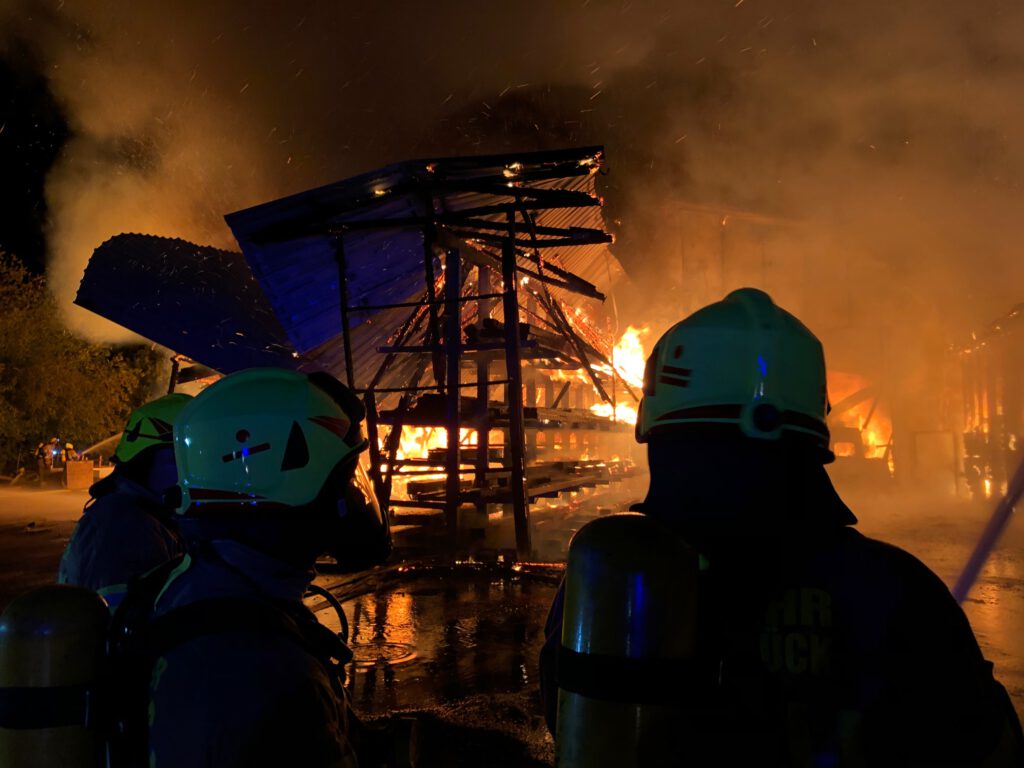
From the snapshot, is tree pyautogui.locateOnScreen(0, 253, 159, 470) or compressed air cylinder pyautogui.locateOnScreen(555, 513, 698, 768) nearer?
compressed air cylinder pyautogui.locateOnScreen(555, 513, 698, 768)

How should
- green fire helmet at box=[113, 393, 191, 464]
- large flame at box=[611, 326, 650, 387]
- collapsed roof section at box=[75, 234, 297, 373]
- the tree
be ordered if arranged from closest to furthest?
green fire helmet at box=[113, 393, 191, 464] < collapsed roof section at box=[75, 234, 297, 373] < large flame at box=[611, 326, 650, 387] < the tree

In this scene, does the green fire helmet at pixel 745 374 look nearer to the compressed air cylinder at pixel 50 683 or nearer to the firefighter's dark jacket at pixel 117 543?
the compressed air cylinder at pixel 50 683

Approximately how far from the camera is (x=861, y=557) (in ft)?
4.24

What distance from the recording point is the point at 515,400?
8242 millimetres

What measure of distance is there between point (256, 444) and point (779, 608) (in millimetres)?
1125

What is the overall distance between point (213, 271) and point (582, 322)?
6.24m

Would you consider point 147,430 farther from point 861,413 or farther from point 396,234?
point 861,413

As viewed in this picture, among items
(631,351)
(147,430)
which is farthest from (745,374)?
(631,351)

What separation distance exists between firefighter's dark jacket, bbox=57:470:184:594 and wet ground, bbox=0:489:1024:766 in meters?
1.82

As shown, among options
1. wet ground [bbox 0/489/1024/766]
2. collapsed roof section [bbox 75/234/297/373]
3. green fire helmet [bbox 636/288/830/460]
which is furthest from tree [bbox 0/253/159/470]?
green fire helmet [bbox 636/288/830/460]

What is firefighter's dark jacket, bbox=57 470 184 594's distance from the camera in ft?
9.21

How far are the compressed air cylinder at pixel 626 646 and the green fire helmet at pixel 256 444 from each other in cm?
77

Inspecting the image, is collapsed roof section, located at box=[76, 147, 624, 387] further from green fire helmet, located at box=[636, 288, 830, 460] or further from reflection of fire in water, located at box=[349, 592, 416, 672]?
green fire helmet, located at box=[636, 288, 830, 460]

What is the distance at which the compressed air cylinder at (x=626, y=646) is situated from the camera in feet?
3.52
